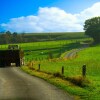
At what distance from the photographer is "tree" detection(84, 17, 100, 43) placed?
17377cm

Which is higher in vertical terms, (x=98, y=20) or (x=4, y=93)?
(x=98, y=20)

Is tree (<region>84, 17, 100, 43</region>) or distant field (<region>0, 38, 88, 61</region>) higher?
tree (<region>84, 17, 100, 43</region>)

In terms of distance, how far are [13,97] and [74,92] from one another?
4.04m

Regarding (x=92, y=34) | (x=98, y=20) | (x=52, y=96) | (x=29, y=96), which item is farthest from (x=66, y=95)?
(x=98, y=20)

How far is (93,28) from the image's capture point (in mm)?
177750

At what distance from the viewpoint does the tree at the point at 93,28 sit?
17377cm

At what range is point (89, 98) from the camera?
18562 mm

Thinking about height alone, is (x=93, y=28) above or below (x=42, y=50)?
above

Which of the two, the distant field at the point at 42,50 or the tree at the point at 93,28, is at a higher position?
the tree at the point at 93,28

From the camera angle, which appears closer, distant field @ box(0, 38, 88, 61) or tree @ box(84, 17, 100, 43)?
distant field @ box(0, 38, 88, 61)

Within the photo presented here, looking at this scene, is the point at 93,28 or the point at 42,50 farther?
the point at 93,28

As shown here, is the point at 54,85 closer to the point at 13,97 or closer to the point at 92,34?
the point at 13,97

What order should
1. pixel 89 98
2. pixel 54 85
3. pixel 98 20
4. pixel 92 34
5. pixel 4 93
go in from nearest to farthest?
pixel 89 98 < pixel 4 93 < pixel 54 85 < pixel 92 34 < pixel 98 20

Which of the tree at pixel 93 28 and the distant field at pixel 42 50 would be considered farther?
the tree at pixel 93 28
